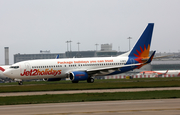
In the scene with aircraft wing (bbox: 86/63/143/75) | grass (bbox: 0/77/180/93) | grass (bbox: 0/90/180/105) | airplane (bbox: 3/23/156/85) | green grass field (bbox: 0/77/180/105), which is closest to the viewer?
grass (bbox: 0/90/180/105)

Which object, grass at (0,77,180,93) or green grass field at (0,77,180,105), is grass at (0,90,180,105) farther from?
grass at (0,77,180,93)

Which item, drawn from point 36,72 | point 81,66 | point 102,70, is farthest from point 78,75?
point 36,72

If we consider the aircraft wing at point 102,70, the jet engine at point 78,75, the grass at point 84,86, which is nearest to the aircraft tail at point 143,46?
the aircraft wing at point 102,70

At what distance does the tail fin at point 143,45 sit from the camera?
55000 mm

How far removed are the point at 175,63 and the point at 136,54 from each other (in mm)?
112101

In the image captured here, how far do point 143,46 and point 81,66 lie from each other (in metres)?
13.0

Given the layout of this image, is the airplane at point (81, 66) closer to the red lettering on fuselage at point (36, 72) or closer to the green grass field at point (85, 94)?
the red lettering on fuselage at point (36, 72)

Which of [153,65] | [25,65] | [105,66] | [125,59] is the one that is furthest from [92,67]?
[153,65]

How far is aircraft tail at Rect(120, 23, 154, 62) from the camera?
54984 mm

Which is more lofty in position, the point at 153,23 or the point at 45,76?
the point at 153,23

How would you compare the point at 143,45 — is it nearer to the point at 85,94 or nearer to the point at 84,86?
the point at 84,86

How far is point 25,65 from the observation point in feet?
155

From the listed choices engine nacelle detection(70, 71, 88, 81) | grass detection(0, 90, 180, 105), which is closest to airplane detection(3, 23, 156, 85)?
engine nacelle detection(70, 71, 88, 81)

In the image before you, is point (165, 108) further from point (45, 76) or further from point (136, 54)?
point (136, 54)
